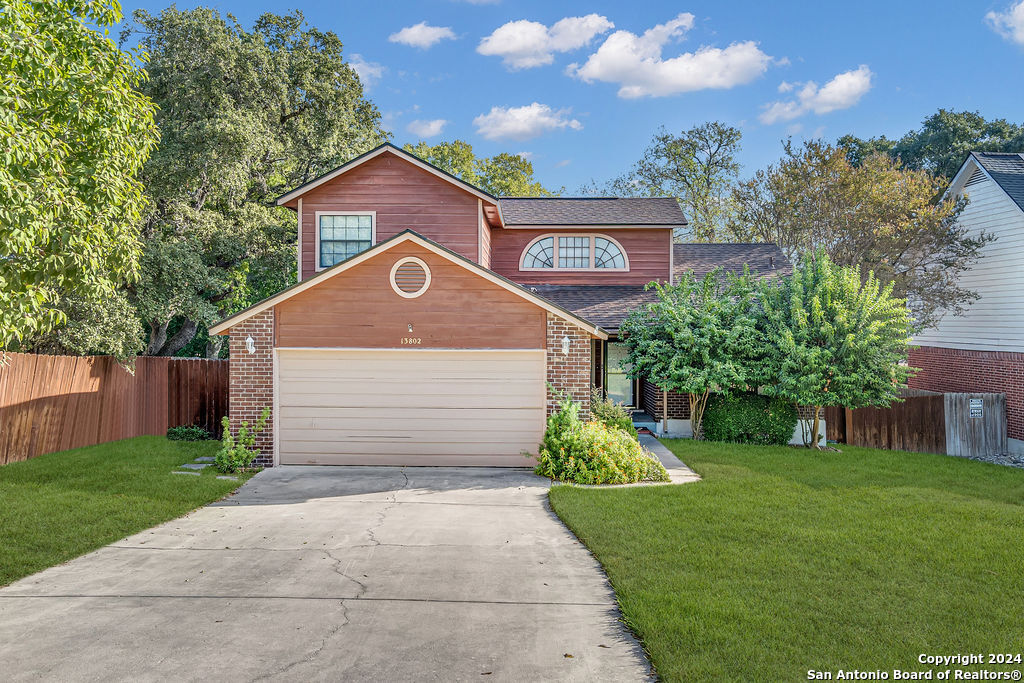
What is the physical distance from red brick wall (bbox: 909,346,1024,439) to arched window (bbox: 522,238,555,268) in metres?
12.8

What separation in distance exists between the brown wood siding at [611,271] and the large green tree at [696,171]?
1866cm

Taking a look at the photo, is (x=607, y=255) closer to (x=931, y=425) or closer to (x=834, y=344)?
(x=834, y=344)

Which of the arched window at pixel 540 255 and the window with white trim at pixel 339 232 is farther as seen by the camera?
the arched window at pixel 540 255

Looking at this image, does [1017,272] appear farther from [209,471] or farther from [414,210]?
[209,471]

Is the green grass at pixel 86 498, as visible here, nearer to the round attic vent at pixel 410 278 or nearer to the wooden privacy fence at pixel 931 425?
the round attic vent at pixel 410 278

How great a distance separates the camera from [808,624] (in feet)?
18.7

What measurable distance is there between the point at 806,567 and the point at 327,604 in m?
4.87

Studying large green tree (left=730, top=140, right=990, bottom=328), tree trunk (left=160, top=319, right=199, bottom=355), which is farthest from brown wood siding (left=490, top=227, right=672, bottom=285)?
tree trunk (left=160, top=319, right=199, bottom=355)

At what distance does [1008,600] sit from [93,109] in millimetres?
13859

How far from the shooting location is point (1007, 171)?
21.9 meters

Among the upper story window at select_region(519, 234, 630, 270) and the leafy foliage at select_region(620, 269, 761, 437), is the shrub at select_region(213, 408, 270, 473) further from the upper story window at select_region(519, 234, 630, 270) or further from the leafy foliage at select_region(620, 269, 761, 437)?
the upper story window at select_region(519, 234, 630, 270)

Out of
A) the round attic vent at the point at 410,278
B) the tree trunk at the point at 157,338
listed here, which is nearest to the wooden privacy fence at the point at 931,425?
the round attic vent at the point at 410,278

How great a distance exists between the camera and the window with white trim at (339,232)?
17500 millimetres

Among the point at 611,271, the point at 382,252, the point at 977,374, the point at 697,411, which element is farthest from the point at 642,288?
the point at 977,374
